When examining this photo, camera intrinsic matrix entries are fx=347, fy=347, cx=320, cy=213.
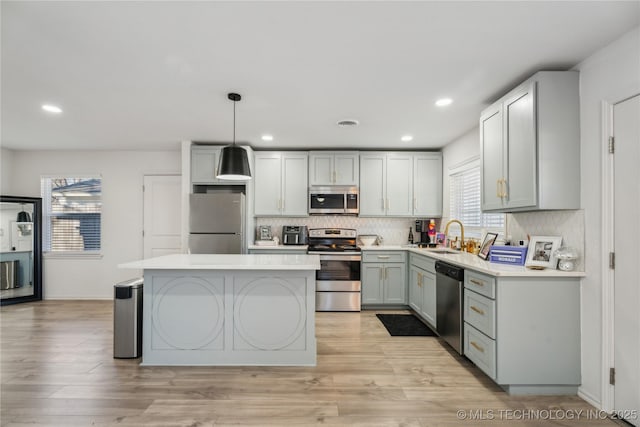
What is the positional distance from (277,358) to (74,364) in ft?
5.78

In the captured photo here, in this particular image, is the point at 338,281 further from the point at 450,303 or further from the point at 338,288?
the point at 450,303

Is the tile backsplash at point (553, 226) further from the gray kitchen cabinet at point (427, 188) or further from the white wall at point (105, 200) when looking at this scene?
the white wall at point (105, 200)

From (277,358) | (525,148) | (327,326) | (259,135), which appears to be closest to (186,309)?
(277,358)

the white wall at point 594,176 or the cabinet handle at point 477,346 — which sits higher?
the white wall at point 594,176

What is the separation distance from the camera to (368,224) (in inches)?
221

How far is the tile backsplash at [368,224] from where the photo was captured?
18.3 ft

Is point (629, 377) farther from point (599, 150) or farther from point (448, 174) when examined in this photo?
point (448, 174)

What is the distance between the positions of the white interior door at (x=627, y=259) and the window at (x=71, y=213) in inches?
255

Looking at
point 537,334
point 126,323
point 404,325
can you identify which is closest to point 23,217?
point 126,323

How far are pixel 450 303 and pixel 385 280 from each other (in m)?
1.66

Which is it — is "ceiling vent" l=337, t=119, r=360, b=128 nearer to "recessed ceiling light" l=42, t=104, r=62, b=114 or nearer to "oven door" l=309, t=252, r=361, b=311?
"oven door" l=309, t=252, r=361, b=311

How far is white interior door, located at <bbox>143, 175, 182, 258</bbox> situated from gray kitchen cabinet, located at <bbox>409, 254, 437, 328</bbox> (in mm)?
3626

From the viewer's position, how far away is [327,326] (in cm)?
414

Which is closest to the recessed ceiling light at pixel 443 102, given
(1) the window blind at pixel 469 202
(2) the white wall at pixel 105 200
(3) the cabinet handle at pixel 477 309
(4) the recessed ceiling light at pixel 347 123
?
(4) the recessed ceiling light at pixel 347 123
